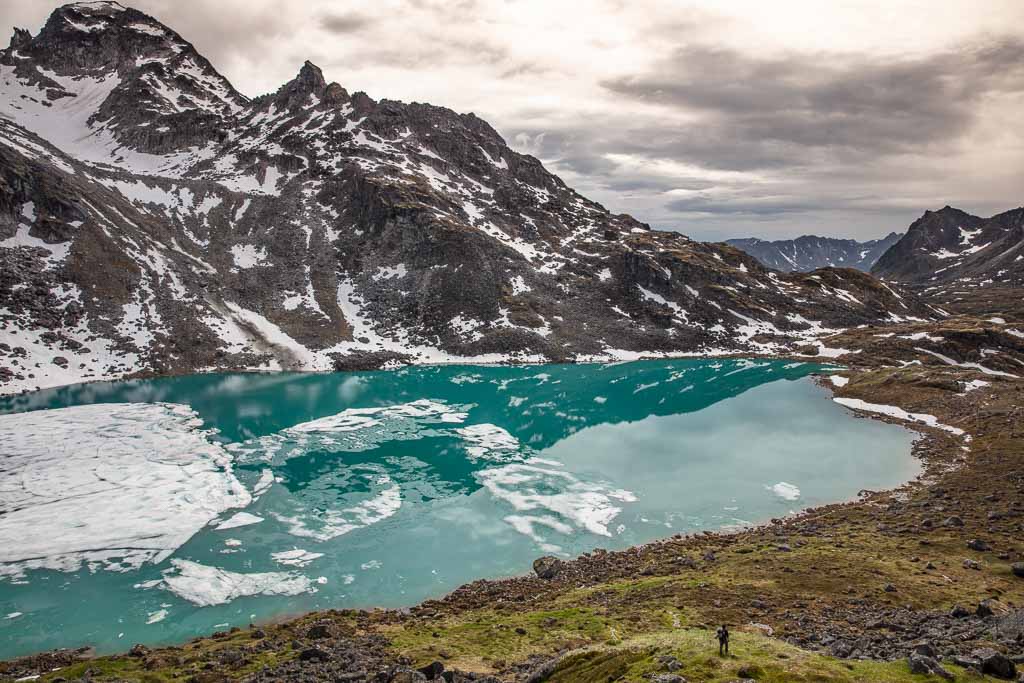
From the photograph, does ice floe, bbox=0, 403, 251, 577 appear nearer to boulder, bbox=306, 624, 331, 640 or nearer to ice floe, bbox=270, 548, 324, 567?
ice floe, bbox=270, 548, 324, 567

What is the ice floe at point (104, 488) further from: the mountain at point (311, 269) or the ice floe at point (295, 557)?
the mountain at point (311, 269)

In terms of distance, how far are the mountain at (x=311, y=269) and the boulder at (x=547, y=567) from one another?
289 ft

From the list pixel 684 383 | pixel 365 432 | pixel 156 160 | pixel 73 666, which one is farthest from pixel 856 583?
pixel 156 160

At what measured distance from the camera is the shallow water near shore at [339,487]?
32.6 metres

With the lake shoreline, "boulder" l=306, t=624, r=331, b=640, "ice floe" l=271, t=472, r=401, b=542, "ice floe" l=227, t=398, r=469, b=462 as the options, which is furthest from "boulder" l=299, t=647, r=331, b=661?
"ice floe" l=227, t=398, r=469, b=462

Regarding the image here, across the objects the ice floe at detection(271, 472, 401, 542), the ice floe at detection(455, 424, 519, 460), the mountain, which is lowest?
the ice floe at detection(271, 472, 401, 542)

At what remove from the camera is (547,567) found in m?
35.0

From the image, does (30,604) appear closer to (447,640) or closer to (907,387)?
(447,640)

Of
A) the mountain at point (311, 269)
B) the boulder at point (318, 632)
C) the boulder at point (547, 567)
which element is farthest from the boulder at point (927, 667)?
the mountain at point (311, 269)

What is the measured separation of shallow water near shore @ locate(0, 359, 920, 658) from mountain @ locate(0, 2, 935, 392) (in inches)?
909

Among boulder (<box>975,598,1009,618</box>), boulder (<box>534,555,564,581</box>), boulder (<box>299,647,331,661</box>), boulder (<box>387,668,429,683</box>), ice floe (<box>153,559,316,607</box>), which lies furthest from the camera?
boulder (<box>534,555,564,581</box>)

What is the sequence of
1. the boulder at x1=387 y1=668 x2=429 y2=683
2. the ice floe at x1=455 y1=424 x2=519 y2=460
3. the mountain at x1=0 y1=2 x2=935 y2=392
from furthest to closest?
the mountain at x1=0 y1=2 x2=935 y2=392 < the ice floe at x1=455 y1=424 x2=519 y2=460 < the boulder at x1=387 y1=668 x2=429 y2=683

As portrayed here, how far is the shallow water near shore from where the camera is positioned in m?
32.6

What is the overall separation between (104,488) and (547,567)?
39818 mm
